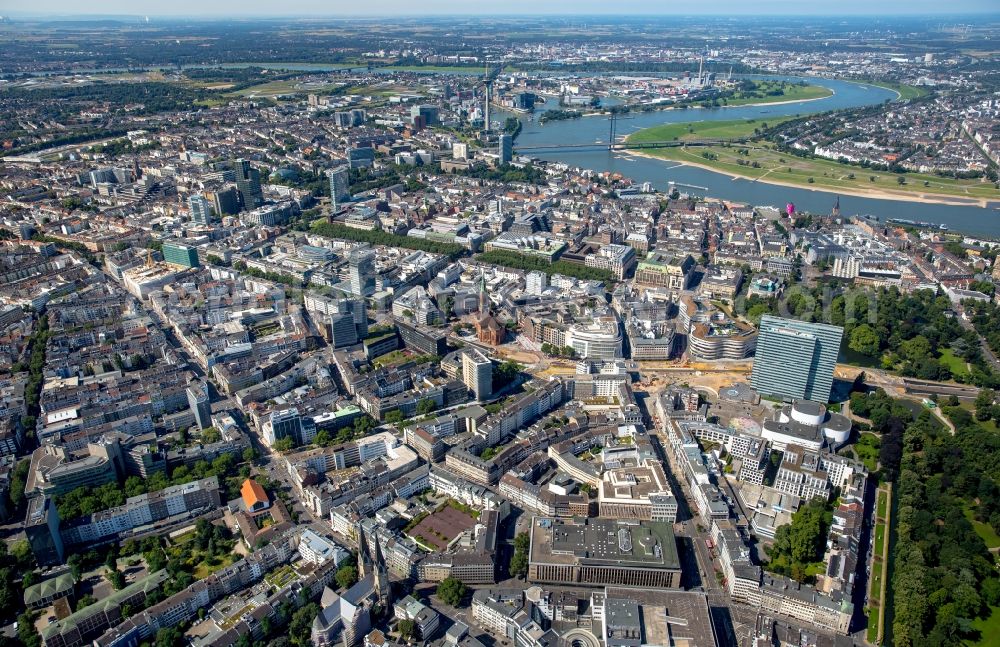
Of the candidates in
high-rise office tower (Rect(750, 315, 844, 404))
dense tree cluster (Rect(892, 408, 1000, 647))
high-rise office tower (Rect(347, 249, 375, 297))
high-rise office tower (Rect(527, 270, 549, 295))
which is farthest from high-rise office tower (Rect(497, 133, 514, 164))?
dense tree cluster (Rect(892, 408, 1000, 647))

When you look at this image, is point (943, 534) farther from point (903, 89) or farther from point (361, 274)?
point (903, 89)

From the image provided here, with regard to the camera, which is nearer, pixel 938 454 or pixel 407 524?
pixel 407 524

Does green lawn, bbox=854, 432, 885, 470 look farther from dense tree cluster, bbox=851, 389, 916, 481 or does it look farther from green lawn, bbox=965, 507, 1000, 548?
green lawn, bbox=965, 507, 1000, 548

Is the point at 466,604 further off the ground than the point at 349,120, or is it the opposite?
the point at 349,120

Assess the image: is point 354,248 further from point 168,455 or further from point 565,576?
point 565,576

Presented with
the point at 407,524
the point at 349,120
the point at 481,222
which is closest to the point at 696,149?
the point at 481,222

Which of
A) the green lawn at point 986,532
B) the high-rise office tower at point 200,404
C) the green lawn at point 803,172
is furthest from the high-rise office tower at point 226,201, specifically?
the green lawn at point 986,532

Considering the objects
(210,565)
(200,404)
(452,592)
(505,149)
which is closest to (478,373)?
(452,592)
